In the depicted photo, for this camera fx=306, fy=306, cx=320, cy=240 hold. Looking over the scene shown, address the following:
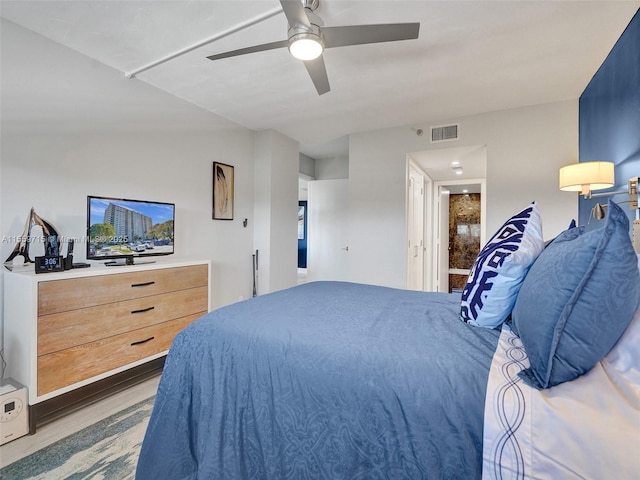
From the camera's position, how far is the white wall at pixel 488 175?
10.3 feet

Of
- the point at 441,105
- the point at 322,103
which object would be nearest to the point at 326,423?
the point at 322,103

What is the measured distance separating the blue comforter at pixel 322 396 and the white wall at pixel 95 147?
5.89 ft

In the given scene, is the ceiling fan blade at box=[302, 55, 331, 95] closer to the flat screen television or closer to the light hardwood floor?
the flat screen television

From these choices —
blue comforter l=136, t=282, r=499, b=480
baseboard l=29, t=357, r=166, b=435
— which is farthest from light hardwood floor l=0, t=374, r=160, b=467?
blue comforter l=136, t=282, r=499, b=480

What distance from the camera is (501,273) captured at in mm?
1110

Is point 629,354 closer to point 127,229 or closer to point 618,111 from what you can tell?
point 618,111

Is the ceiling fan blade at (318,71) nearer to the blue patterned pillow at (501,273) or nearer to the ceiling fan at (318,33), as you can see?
the ceiling fan at (318,33)

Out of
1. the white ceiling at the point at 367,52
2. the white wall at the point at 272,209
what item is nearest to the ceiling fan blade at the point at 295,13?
the white ceiling at the point at 367,52

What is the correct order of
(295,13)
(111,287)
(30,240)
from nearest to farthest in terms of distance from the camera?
1. (295,13)
2. (30,240)
3. (111,287)

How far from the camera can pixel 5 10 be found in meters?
1.85

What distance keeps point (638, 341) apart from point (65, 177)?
3190 millimetres

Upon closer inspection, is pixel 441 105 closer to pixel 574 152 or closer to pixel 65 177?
pixel 574 152

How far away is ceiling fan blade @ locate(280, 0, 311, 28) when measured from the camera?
55.7 inches


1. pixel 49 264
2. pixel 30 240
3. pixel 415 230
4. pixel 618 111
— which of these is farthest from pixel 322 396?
pixel 415 230
